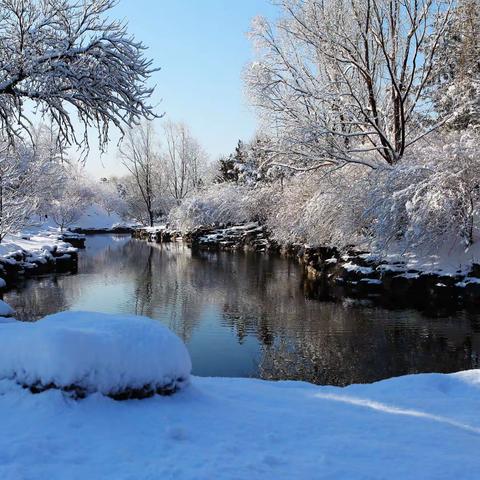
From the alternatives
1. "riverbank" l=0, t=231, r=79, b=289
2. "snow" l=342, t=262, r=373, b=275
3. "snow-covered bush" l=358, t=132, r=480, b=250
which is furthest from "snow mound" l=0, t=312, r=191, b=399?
"riverbank" l=0, t=231, r=79, b=289

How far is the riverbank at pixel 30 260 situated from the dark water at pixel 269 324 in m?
1.03

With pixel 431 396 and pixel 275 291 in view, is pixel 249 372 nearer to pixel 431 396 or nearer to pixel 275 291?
pixel 431 396

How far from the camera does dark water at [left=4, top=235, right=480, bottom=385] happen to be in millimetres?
8422

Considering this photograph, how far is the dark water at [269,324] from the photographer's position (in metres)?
8.42

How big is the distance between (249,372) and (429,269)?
7.86 metres

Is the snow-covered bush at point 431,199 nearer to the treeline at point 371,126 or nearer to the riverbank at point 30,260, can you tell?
the treeline at point 371,126

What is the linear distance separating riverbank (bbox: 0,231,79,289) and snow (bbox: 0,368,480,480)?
1362 cm

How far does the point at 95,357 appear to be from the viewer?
4031 millimetres

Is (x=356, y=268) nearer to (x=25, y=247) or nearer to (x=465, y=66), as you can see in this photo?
(x=465, y=66)

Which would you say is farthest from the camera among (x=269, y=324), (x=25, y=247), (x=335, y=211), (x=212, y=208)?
(x=212, y=208)

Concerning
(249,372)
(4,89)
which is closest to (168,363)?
(249,372)

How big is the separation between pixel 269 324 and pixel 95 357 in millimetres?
7615

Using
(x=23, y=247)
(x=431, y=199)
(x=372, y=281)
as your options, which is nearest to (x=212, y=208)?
(x=23, y=247)

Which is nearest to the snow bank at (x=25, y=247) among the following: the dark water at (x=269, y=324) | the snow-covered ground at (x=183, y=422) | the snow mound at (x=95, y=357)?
the dark water at (x=269, y=324)
